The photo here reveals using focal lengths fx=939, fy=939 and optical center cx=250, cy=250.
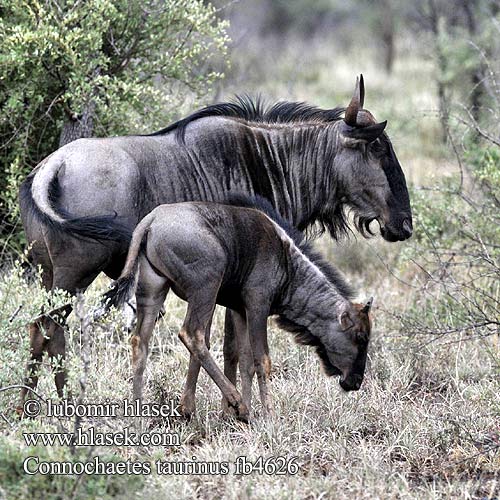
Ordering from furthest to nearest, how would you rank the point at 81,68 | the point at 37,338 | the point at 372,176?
the point at 81,68 → the point at 372,176 → the point at 37,338

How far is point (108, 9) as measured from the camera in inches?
279

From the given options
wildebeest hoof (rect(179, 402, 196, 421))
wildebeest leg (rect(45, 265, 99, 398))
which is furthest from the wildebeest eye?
wildebeest leg (rect(45, 265, 99, 398))

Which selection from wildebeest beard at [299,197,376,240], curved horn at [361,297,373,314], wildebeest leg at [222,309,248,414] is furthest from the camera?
wildebeest beard at [299,197,376,240]

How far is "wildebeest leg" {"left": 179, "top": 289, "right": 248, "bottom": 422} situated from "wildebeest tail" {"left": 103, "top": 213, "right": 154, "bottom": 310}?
1.17 feet

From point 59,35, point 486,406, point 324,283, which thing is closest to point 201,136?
point 324,283

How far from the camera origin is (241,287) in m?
5.58

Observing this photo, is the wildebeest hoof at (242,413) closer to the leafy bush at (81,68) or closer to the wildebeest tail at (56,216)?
the wildebeest tail at (56,216)

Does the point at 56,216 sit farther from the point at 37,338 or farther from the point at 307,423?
the point at 307,423

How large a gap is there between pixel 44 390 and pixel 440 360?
2.97 meters

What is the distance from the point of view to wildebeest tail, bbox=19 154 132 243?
5.22m

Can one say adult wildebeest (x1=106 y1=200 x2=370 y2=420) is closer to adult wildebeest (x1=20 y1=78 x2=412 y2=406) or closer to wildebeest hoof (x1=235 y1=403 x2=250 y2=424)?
wildebeest hoof (x1=235 y1=403 x2=250 y2=424)

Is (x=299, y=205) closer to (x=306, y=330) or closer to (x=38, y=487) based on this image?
(x=306, y=330)

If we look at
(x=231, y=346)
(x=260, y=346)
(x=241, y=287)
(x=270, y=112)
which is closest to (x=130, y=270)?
(x=241, y=287)

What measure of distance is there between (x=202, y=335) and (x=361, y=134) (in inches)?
68.3
